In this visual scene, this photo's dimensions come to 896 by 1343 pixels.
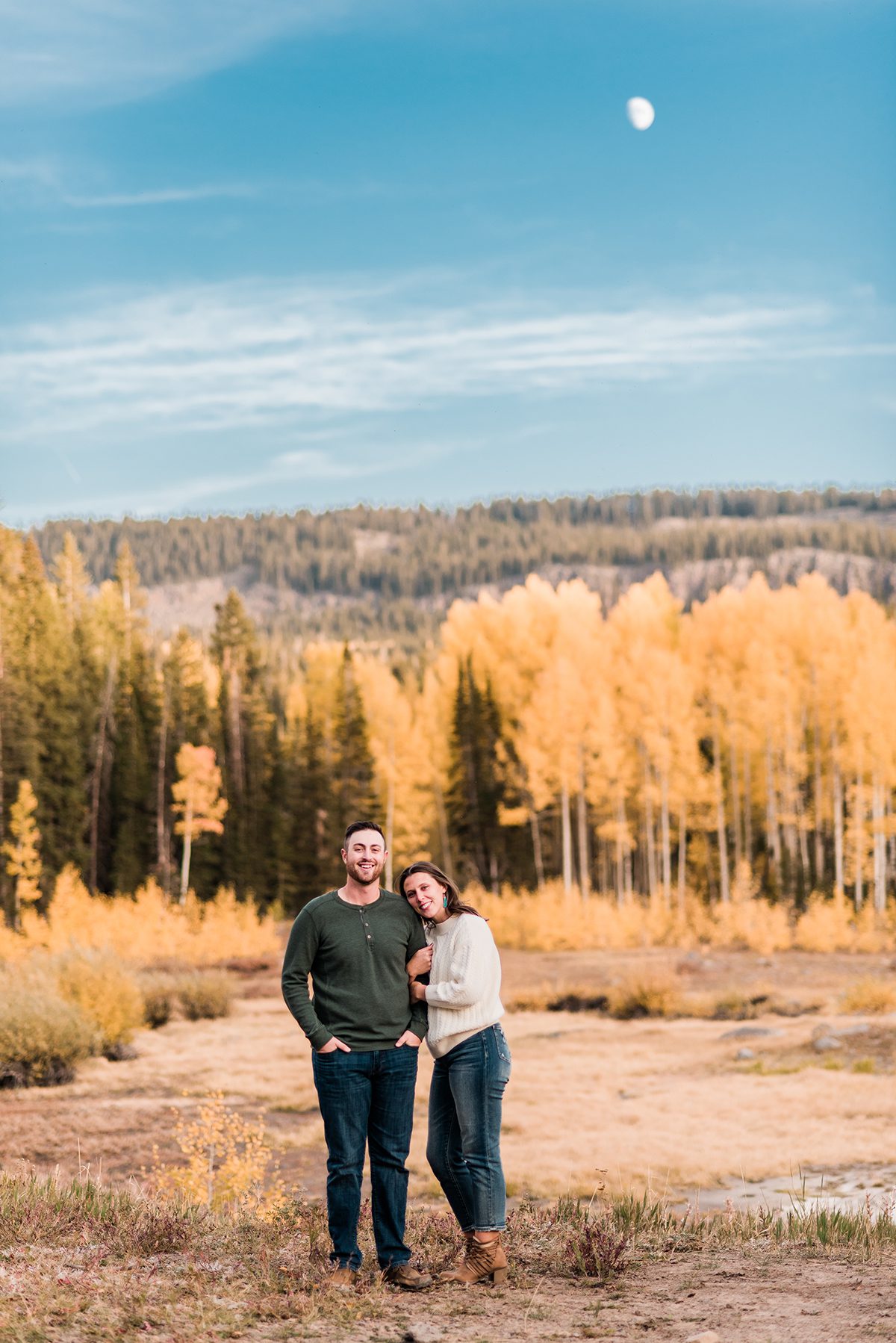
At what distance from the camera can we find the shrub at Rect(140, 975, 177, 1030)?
80.4 ft

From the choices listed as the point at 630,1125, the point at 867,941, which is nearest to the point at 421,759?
the point at 867,941

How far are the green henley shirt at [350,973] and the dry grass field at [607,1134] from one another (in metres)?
1.10

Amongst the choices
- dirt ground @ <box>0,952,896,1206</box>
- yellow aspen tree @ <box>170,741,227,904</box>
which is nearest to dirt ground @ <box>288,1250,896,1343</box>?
dirt ground @ <box>0,952,896,1206</box>

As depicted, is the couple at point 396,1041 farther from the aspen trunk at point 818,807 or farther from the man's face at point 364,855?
the aspen trunk at point 818,807

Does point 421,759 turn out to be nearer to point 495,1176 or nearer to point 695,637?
point 695,637

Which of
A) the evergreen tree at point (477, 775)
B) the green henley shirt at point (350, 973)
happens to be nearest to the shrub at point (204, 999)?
the green henley shirt at point (350, 973)

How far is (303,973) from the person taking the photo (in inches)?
234

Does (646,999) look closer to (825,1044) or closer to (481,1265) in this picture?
(825,1044)

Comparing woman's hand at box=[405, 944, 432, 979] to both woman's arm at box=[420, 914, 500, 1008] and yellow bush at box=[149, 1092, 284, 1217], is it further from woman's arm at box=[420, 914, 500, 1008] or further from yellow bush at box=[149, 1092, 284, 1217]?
yellow bush at box=[149, 1092, 284, 1217]

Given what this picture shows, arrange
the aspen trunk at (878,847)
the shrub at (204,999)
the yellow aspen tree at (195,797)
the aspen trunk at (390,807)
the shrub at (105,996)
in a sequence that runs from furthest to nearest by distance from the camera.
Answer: the aspen trunk at (390,807)
the yellow aspen tree at (195,797)
the aspen trunk at (878,847)
the shrub at (204,999)
the shrub at (105,996)

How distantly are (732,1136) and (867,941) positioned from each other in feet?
73.5

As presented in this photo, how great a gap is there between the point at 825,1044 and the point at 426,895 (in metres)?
→ 14.3

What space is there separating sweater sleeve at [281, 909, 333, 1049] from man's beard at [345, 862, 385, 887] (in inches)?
9.7

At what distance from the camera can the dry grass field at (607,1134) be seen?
560 centimetres
